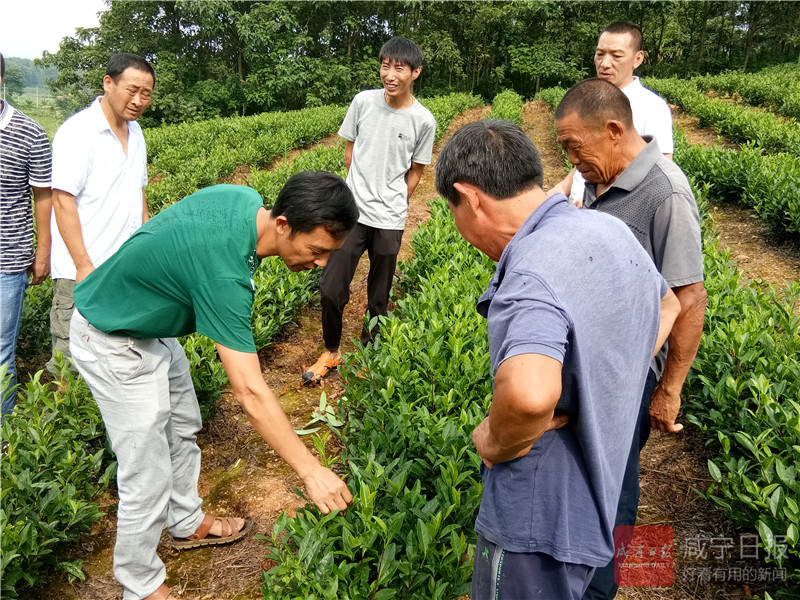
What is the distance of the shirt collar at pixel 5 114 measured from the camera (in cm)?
328

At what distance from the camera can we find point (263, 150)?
44.1ft

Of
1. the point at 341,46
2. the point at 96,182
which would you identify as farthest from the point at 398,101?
the point at 341,46

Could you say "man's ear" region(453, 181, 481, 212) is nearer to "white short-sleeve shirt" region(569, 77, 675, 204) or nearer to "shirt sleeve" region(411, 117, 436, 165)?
"white short-sleeve shirt" region(569, 77, 675, 204)

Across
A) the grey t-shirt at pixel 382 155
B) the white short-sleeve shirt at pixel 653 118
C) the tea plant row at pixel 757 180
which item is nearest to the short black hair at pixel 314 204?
the white short-sleeve shirt at pixel 653 118

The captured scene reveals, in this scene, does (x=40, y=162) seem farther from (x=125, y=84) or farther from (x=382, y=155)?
(x=382, y=155)

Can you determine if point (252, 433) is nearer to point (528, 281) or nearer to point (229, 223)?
point (229, 223)

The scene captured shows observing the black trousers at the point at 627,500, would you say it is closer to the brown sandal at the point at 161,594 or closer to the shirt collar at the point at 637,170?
the shirt collar at the point at 637,170

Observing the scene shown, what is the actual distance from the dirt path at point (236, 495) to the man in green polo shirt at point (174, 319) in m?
0.35

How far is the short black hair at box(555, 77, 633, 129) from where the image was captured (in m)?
2.09

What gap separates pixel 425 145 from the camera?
4.39 metres

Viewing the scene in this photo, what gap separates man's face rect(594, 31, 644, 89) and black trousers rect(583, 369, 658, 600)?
6.26 ft

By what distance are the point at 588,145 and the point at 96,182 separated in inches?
113

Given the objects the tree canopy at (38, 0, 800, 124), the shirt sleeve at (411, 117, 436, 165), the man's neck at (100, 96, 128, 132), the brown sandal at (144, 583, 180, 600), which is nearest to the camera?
the brown sandal at (144, 583, 180, 600)

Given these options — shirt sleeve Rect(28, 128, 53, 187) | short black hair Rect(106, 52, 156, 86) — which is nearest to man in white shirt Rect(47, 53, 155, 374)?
short black hair Rect(106, 52, 156, 86)
